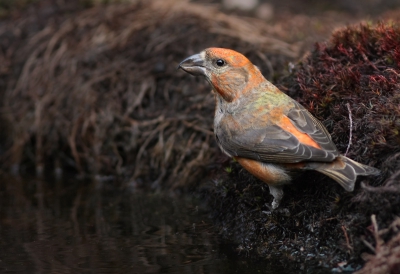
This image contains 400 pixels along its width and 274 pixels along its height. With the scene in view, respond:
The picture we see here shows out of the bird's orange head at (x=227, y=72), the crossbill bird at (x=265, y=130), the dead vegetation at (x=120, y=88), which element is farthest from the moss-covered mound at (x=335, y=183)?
the dead vegetation at (x=120, y=88)

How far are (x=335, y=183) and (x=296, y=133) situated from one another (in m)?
0.54

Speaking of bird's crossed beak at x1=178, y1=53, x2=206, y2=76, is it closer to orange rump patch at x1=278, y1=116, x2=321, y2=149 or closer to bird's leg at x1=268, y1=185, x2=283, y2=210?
orange rump patch at x1=278, y1=116, x2=321, y2=149

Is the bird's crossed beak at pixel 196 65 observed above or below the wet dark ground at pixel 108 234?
above

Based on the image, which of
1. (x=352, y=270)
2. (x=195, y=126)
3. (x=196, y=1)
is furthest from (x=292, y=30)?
(x=352, y=270)

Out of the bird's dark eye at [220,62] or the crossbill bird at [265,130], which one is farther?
the bird's dark eye at [220,62]

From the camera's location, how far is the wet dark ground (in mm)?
4824

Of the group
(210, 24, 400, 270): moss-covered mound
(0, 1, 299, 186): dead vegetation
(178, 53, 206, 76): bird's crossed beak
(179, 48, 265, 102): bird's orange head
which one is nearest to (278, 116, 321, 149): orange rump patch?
(210, 24, 400, 270): moss-covered mound

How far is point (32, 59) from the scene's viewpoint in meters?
9.23

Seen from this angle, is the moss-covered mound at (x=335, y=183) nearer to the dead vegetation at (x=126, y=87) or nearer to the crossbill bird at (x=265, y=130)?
the dead vegetation at (x=126, y=87)

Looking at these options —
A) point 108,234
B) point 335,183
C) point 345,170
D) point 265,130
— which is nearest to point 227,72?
point 265,130

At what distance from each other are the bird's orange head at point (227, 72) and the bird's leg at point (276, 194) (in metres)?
0.94

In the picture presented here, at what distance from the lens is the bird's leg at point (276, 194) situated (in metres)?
5.08

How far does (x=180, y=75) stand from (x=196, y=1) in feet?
9.06

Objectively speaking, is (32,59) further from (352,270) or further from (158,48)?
(352,270)
